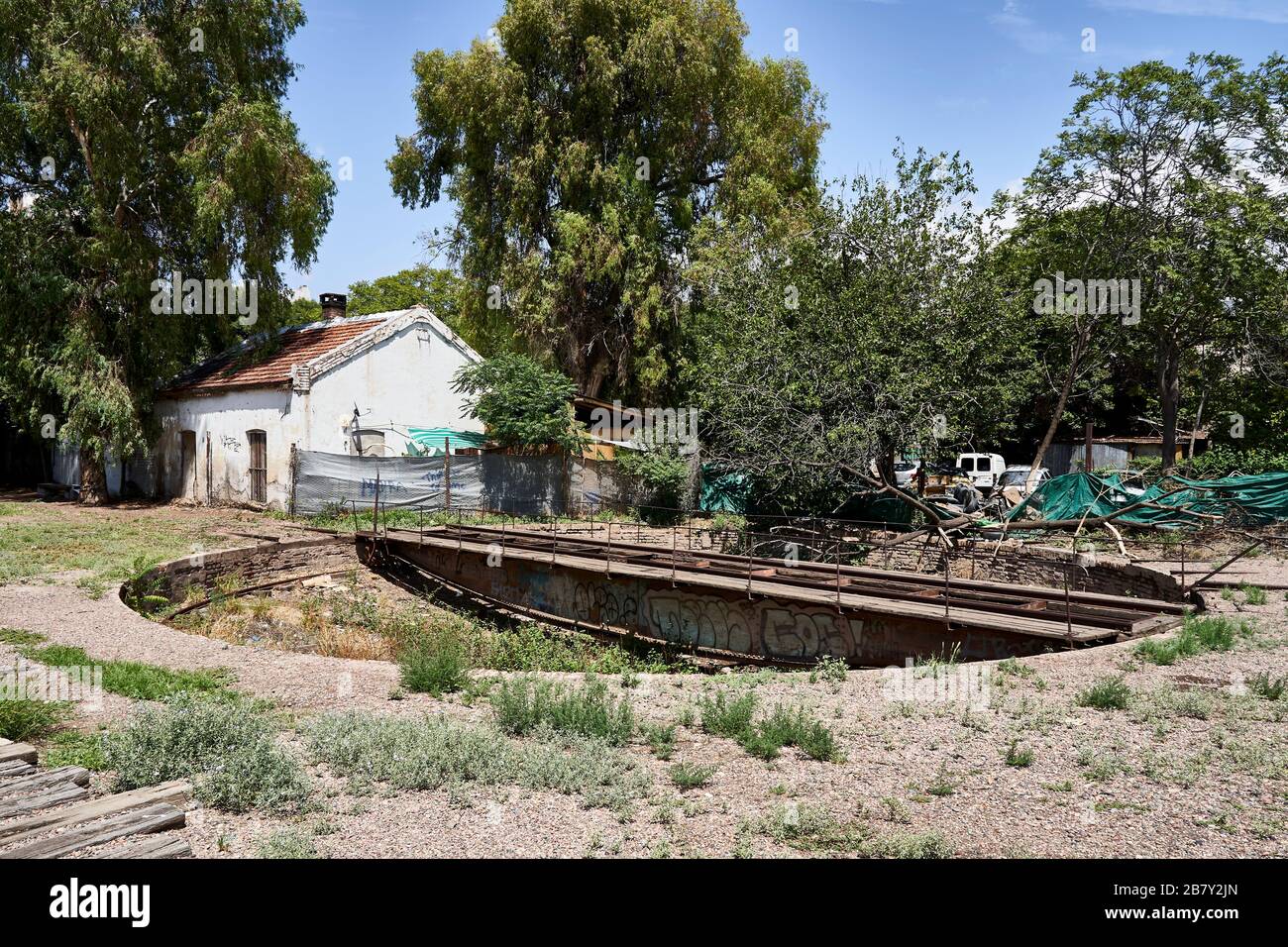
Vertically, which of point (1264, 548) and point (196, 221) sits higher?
point (196, 221)

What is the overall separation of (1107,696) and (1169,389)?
1036 inches

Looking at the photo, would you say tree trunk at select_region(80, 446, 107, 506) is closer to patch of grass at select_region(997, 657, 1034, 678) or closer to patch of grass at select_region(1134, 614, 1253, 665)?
patch of grass at select_region(997, 657, 1034, 678)

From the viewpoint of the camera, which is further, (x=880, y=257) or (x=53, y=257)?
(x=53, y=257)

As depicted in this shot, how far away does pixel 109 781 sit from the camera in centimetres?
620

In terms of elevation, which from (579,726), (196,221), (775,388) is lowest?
(579,726)

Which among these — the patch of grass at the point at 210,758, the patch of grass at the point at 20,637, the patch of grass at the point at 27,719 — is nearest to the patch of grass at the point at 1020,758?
the patch of grass at the point at 210,758

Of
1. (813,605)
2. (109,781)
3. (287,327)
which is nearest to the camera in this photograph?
(109,781)

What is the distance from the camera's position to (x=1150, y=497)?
21.0 metres

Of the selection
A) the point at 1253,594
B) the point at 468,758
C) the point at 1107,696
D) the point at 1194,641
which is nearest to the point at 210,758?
the point at 468,758

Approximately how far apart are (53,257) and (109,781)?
2635cm

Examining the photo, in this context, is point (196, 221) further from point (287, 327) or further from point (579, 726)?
point (579, 726)

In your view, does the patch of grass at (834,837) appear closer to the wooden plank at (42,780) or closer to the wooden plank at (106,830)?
the wooden plank at (106,830)

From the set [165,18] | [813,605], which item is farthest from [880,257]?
[165,18]
